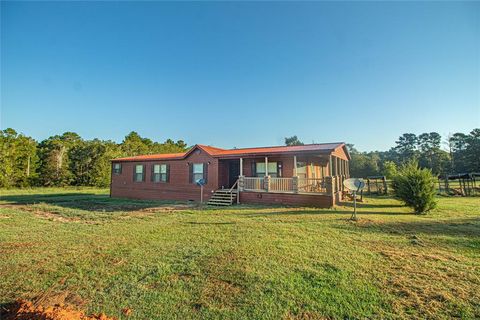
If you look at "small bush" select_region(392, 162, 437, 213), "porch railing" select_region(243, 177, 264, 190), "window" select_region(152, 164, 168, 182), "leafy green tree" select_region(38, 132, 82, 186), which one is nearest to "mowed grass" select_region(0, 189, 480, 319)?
"small bush" select_region(392, 162, 437, 213)

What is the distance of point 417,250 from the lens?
16.8 ft

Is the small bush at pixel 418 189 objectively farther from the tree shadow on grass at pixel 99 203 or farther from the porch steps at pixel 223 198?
the tree shadow on grass at pixel 99 203

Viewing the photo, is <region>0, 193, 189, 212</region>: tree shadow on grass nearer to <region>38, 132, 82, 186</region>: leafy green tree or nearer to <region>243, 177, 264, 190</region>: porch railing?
<region>243, 177, 264, 190</region>: porch railing

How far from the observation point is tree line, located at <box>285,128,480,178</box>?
42.7m

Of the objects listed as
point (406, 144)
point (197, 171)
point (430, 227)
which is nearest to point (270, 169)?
point (197, 171)

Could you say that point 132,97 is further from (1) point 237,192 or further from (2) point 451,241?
(2) point 451,241

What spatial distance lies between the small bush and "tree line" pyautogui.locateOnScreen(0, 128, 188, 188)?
33.1 m

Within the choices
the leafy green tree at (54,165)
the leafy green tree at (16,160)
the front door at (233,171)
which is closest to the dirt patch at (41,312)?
the front door at (233,171)

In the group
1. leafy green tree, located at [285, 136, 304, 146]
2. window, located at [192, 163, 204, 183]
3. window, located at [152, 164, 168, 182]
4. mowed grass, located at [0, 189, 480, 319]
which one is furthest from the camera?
leafy green tree, located at [285, 136, 304, 146]

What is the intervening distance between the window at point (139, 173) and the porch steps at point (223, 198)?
6896 millimetres

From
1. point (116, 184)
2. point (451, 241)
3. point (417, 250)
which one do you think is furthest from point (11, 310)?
point (116, 184)

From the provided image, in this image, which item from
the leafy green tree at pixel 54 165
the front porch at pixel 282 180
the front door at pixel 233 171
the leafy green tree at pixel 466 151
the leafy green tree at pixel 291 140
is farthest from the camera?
the leafy green tree at pixel 291 140

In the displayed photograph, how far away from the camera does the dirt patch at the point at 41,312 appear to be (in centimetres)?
266

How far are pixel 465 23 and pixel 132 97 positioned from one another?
66.7 ft
